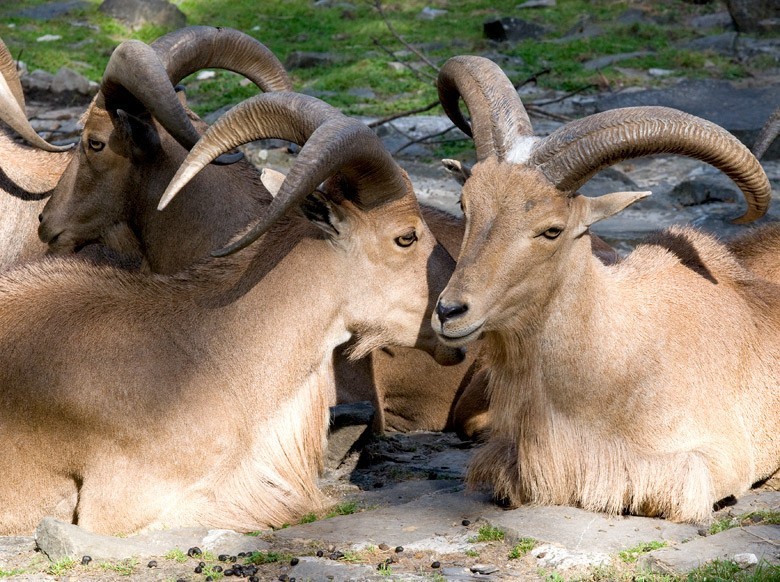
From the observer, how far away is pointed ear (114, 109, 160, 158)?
7.37 meters

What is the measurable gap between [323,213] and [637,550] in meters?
2.26

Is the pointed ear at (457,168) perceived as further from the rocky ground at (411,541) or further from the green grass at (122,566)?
the green grass at (122,566)

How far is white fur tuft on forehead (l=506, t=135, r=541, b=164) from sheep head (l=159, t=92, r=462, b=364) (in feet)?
2.09

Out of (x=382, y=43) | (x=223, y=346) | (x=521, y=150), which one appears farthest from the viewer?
(x=382, y=43)

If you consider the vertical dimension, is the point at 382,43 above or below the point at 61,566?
above

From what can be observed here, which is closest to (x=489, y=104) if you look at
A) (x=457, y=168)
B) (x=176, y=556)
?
(x=457, y=168)

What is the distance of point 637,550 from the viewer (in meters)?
5.37

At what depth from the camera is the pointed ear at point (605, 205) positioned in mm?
5879

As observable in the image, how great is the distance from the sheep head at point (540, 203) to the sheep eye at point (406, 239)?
428 millimetres

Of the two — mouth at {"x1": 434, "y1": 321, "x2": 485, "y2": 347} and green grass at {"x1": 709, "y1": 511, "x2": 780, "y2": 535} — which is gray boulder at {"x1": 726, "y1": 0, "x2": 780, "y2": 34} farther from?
mouth at {"x1": 434, "y1": 321, "x2": 485, "y2": 347}

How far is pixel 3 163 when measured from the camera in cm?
870

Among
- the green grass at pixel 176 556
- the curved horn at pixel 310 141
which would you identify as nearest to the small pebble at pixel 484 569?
the green grass at pixel 176 556

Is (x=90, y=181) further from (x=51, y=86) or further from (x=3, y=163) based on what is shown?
(x=51, y=86)

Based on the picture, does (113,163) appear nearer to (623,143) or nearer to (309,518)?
(309,518)
